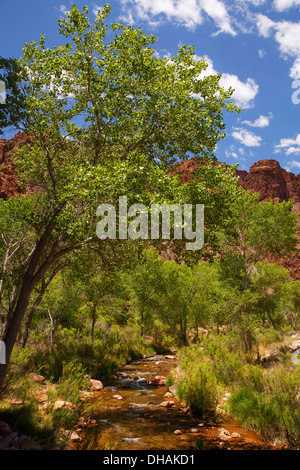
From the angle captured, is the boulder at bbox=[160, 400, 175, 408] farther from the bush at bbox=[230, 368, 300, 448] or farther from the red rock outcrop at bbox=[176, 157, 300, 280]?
the red rock outcrop at bbox=[176, 157, 300, 280]

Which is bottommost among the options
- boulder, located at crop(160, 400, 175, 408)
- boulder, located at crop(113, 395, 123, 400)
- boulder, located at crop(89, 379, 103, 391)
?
boulder, located at crop(113, 395, 123, 400)

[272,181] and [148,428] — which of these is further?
[272,181]

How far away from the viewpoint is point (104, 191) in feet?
26.0

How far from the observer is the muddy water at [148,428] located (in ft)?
27.9

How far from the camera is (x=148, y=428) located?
1017 cm

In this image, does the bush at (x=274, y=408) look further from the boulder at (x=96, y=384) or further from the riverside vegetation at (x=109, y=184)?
the boulder at (x=96, y=384)

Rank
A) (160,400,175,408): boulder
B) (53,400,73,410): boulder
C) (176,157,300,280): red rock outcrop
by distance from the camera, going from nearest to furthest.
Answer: (53,400,73,410): boulder → (160,400,175,408): boulder → (176,157,300,280): red rock outcrop

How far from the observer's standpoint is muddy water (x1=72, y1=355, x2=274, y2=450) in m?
8.51

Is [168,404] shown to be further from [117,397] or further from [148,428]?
[148,428]

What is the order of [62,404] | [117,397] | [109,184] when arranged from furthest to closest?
[117,397] → [62,404] → [109,184]

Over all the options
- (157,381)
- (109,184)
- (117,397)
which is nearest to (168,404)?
→ (117,397)

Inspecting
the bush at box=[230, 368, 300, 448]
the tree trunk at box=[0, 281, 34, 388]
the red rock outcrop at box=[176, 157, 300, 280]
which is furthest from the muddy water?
the red rock outcrop at box=[176, 157, 300, 280]

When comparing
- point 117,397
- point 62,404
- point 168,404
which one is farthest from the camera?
point 117,397

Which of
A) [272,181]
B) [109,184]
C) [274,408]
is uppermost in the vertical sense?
[272,181]
